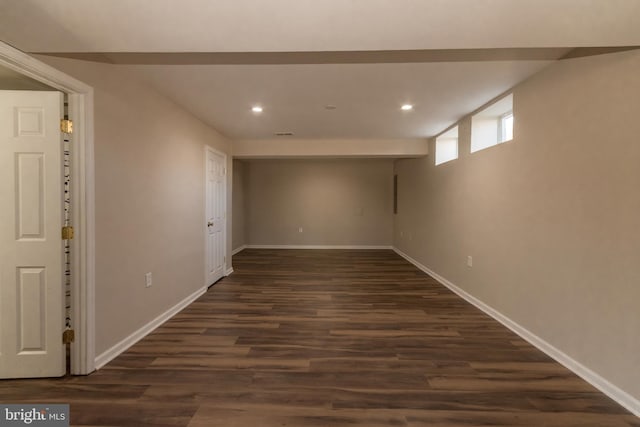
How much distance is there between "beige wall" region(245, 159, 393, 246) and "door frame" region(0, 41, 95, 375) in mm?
5797

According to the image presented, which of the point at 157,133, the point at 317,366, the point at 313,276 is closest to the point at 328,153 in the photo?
the point at 313,276

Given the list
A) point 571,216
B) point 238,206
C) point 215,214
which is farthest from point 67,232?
point 238,206

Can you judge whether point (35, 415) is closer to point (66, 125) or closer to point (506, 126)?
point (66, 125)

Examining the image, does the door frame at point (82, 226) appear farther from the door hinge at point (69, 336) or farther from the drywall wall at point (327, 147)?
the drywall wall at point (327, 147)

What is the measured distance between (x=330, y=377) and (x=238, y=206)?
225 inches

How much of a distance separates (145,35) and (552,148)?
301 cm

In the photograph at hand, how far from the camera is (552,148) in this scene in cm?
239

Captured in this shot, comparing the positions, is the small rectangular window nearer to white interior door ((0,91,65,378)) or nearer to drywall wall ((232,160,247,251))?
white interior door ((0,91,65,378))

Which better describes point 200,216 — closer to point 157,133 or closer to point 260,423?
point 157,133

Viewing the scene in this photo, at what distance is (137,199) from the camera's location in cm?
264

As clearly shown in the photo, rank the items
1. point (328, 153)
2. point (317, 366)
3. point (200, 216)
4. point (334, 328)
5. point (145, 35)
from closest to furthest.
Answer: point (145, 35) → point (317, 366) → point (334, 328) → point (200, 216) → point (328, 153)

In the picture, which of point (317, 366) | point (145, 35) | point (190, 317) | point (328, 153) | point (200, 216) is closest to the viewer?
point (145, 35)

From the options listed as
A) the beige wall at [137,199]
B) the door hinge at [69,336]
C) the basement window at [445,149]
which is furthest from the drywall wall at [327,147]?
the door hinge at [69,336]

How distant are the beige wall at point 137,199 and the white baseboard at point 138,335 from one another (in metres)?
0.05
